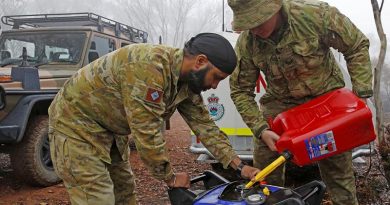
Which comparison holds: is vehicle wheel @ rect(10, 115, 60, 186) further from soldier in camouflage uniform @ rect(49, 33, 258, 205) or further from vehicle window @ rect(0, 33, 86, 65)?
soldier in camouflage uniform @ rect(49, 33, 258, 205)

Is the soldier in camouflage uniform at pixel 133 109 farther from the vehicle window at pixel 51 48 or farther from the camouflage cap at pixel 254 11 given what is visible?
the vehicle window at pixel 51 48

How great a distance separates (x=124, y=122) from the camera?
250cm

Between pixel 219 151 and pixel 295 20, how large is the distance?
943mm

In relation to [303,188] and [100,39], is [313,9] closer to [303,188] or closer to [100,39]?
[303,188]

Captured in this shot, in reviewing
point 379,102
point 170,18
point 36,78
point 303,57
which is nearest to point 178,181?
point 303,57

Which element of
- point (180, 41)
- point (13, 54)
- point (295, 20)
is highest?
point (295, 20)

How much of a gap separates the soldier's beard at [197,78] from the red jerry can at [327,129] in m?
0.58

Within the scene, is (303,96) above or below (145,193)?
above

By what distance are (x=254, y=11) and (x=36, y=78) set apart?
9.86 feet

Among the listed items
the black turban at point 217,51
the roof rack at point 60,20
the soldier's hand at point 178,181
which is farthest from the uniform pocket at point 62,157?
the roof rack at point 60,20

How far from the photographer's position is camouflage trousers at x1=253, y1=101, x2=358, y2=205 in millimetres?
3035

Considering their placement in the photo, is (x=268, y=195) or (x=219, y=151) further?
(x=219, y=151)

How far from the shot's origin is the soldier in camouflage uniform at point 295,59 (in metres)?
2.70

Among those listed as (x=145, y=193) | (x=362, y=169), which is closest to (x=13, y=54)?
(x=145, y=193)
